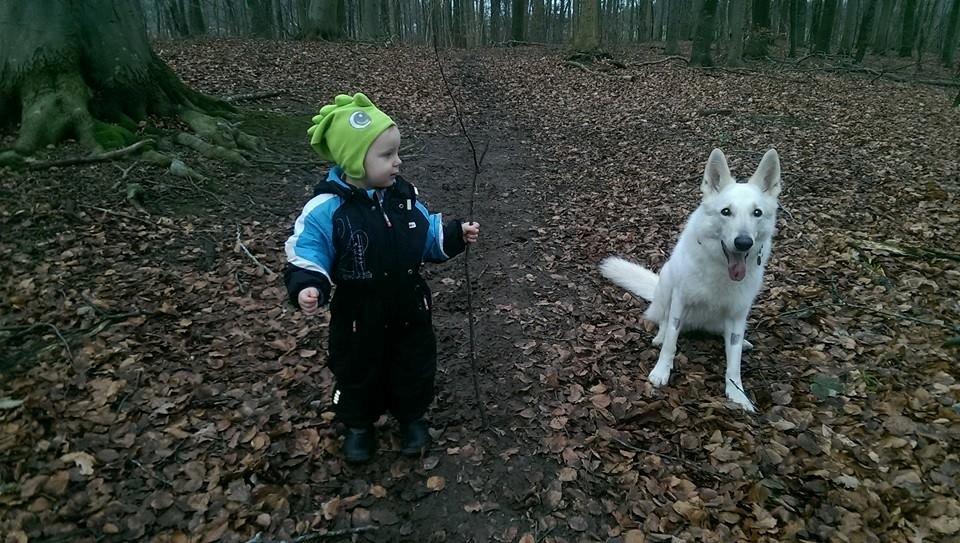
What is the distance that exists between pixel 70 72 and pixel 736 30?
17207mm

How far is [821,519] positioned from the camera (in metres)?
2.92

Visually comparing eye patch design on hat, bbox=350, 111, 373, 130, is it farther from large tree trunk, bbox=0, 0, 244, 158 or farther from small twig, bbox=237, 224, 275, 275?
large tree trunk, bbox=0, 0, 244, 158

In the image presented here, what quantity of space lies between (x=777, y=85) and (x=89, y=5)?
16090 mm

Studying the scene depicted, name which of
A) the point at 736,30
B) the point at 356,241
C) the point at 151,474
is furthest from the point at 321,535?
the point at 736,30

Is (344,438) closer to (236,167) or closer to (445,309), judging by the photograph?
(445,309)

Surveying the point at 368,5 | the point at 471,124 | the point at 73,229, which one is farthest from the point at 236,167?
the point at 368,5

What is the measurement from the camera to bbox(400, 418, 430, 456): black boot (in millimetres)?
3385

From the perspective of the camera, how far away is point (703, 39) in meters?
17.0

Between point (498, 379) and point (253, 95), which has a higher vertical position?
point (253, 95)

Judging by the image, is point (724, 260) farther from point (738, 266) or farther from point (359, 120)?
point (359, 120)

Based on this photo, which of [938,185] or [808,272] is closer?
[808,272]

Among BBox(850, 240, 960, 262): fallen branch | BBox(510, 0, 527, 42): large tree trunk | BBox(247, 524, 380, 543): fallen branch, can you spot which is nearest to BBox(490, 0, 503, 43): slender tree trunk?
BBox(510, 0, 527, 42): large tree trunk

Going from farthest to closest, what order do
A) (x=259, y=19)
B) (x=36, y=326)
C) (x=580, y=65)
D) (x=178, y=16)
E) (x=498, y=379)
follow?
(x=178, y=16) < (x=259, y=19) < (x=580, y=65) < (x=498, y=379) < (x=36, y=326)

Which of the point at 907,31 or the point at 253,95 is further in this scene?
the point at 907,31
